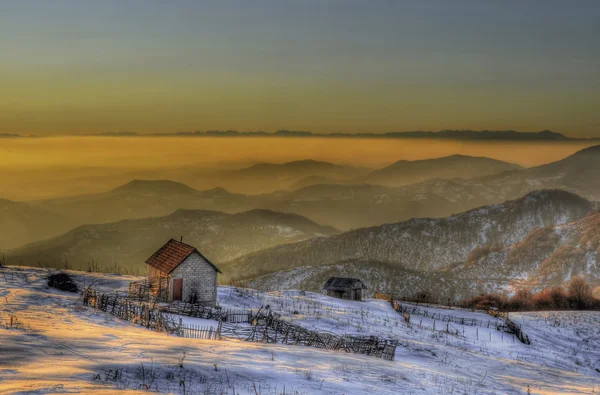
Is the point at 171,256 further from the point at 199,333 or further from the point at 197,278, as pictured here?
the point at 199,333

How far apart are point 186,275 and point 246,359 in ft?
79.5

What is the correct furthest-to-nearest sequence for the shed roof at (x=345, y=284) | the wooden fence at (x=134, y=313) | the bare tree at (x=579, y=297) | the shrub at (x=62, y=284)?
the bare tree at (x=579, y=297) < the shed roof at (x=345, y=284) < the shrub at (x=62, y=284) < the wooden fence at (x=134, y=313)

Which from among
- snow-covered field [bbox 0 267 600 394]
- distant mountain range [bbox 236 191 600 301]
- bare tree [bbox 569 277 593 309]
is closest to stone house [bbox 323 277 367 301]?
snow-covered field [bbox 0 267 600 394]

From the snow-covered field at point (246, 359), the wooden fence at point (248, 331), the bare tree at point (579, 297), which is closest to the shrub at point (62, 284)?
the snow-covered field at point (246, 359)

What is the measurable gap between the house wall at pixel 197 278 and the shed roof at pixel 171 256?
0.36 meters

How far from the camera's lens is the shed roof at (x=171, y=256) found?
48.4 metres

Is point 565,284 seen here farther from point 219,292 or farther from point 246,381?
point 246,381

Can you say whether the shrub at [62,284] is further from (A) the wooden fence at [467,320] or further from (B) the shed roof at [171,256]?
(A) the wooden fence at [467,320]

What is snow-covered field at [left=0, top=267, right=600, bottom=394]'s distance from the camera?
20391 millimetres

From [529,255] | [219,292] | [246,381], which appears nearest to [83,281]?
[219,292]

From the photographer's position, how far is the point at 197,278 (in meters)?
49.1

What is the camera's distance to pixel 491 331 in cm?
5728

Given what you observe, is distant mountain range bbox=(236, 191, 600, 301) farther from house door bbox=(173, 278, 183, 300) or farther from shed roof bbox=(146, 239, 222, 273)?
house door bbox=(173, 278, 183, 300)

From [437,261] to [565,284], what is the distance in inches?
2467
